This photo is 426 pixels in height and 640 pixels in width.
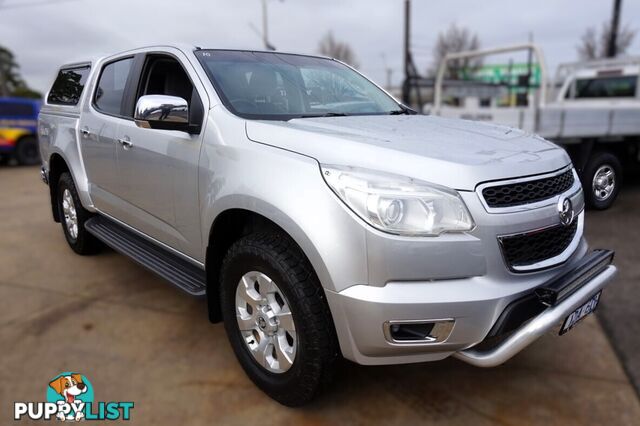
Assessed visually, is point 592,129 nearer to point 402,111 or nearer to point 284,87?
point 402,111

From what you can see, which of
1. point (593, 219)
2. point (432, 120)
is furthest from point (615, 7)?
point (432, 120)

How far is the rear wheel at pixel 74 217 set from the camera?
14.0 feet

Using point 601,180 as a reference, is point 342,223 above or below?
above

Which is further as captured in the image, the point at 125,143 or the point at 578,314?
the point at 125,143

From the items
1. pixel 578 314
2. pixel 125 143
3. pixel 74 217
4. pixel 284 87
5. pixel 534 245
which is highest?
pixel 284 87

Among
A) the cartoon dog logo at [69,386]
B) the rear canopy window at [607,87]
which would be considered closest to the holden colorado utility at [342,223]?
the cartoon dog logo at [69,386]

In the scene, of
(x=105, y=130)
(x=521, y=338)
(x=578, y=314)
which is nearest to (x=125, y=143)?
(x=105, y=130)

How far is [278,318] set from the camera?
2.15 m

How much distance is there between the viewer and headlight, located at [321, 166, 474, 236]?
5.90ft

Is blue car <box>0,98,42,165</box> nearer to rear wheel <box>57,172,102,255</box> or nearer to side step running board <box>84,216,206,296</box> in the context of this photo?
rear wheel <box>57,172,102,255</box>

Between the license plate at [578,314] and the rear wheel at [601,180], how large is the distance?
94.5 inches

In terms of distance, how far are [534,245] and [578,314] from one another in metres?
0.45

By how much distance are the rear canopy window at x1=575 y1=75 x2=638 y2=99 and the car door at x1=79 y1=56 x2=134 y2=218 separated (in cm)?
863

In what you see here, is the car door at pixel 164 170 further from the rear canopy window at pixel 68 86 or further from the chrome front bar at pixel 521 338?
the chrome front bar at pixel 521 338
